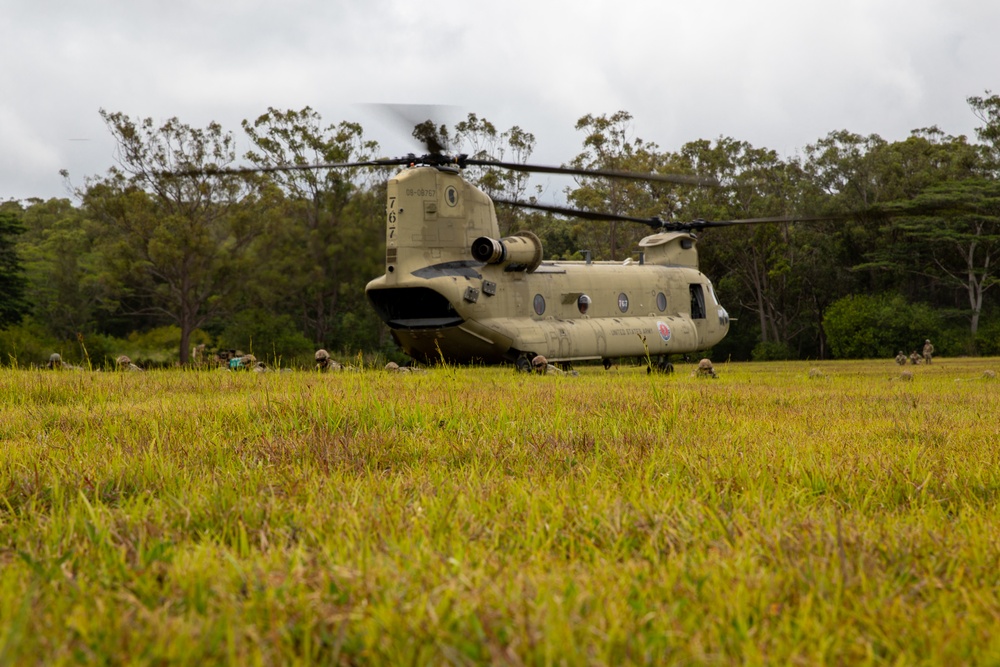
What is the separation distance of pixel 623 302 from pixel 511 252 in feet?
11.5

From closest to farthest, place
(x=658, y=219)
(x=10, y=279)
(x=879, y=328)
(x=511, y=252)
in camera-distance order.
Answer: (x=511, y=252) → (x=658, y=219) → (x=10, y=279) → (x=879, y=328)

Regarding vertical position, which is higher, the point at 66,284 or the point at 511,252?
the point at 66,284

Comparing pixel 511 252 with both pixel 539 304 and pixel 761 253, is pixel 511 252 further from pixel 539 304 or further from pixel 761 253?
pixel 761 253

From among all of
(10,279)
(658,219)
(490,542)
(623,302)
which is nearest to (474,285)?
(623,302)

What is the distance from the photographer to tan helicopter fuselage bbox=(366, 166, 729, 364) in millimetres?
15070

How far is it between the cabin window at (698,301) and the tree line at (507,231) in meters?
8.16

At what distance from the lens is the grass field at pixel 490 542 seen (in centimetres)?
163

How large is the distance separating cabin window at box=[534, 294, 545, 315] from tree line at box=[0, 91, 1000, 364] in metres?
5.97

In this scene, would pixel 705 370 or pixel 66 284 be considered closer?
pixel 705 370

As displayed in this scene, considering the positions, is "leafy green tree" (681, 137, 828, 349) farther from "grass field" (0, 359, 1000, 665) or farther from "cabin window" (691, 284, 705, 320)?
"grass field" (0, 359, 1000, 665)

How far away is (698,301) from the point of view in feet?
66.1

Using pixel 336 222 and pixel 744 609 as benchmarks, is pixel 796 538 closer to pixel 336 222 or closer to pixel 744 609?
pixel 744 609

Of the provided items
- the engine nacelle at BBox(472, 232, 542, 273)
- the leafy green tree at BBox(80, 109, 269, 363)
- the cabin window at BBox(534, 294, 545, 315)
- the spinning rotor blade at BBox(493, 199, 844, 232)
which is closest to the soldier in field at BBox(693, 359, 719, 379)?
the spinning rotor blade at BBox(493, 199, 844, 232)

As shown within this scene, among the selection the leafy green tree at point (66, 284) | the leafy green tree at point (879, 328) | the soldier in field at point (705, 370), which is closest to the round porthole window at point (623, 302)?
the soldier in field at point (705, 370)
